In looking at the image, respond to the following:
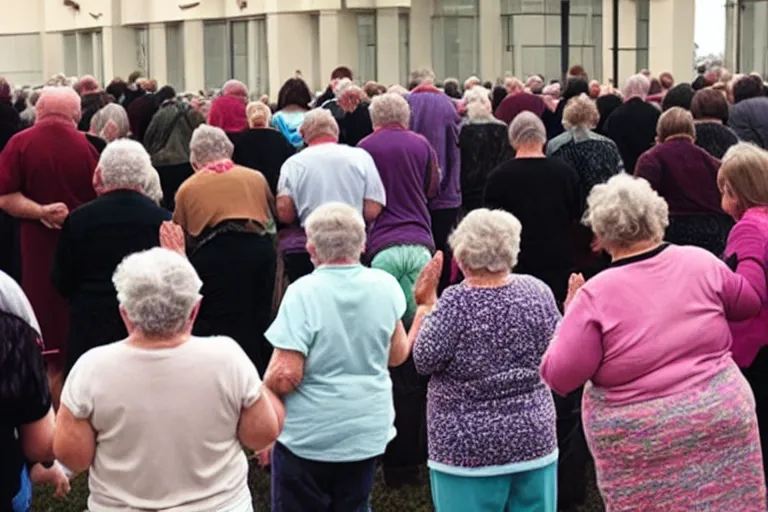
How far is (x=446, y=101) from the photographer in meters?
11.4

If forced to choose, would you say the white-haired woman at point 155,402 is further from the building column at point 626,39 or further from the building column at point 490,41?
the building column at point 490,41

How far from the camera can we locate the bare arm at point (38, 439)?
473 cm

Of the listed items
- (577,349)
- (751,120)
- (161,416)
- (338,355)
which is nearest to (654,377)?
(577,349)

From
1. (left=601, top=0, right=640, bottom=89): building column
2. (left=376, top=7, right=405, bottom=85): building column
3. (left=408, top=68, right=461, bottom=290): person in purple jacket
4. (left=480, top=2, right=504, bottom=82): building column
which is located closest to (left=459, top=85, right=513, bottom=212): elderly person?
(left=408, top=68, right=461, bottom=290): person in purple jacket

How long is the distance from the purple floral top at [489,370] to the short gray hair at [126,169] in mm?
2266

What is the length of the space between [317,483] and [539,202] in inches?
122

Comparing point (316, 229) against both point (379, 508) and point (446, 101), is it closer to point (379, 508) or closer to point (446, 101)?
point (379, 508)

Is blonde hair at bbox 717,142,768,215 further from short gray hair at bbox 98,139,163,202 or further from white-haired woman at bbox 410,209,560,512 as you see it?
short gray hair at bbox 98,139,163,202

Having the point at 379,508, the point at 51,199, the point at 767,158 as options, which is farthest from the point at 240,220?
the point at 767,158

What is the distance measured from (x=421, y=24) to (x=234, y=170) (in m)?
20.6

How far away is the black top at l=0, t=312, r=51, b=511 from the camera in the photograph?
15.1 feet

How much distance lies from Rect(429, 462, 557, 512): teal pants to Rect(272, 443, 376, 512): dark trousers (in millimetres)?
332

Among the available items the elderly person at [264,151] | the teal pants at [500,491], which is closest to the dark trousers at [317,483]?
the teal pants at [500,491]

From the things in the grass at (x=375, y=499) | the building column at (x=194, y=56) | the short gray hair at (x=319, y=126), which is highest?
the building column at (x=194, y=56)
